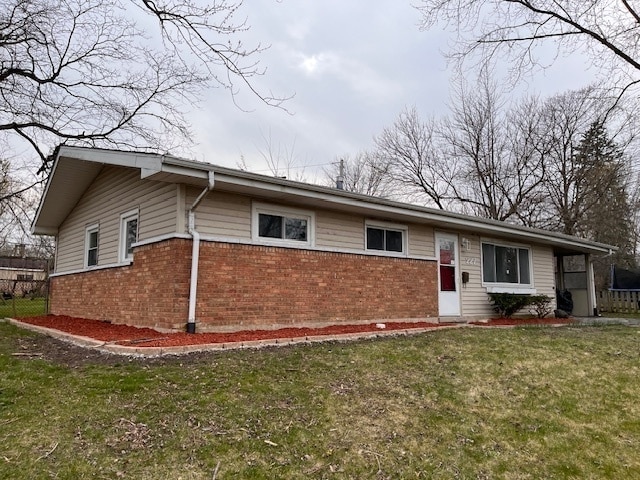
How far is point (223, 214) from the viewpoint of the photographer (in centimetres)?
778

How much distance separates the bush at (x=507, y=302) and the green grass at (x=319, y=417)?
6.40 meters

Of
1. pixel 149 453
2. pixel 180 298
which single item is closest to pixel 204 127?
pixel 180 298

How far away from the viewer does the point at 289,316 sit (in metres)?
8.39

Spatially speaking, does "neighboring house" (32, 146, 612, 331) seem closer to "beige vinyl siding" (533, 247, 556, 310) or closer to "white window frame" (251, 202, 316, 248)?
"white window frame" (251, 202, 316, 248)

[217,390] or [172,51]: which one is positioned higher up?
[172,51]

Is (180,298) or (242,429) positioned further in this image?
(180,298)

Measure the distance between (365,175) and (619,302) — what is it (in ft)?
58.7

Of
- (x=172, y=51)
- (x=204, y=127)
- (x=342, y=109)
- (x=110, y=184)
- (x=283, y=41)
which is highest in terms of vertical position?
(x=342, y=109)

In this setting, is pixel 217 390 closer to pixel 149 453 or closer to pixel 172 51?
pixel 149 453

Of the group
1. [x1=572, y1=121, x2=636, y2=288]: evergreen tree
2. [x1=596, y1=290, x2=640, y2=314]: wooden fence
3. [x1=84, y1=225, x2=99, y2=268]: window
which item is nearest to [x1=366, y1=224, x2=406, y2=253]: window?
[x1=84, y1=225, x2=99, y2=268]: window

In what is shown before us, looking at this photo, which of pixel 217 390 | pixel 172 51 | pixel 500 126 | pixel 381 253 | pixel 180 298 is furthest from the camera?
pixel 500 126

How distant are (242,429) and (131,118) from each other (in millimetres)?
16753

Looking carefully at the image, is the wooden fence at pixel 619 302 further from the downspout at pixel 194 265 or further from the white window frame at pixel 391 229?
the downspout at pixel 194 265

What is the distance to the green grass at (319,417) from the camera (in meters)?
3.32
